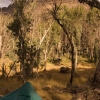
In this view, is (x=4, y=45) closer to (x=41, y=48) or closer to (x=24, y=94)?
(x=41, y=48)

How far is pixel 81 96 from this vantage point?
10758 millimetres

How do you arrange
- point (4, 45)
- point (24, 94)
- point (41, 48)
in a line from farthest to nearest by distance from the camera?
point (41, 48) → point (4, 45) → point (24, 94)

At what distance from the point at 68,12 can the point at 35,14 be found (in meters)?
42.8

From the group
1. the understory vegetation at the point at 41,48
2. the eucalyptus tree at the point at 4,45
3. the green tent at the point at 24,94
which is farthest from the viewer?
the eucalyptus tree at the point at 4,45

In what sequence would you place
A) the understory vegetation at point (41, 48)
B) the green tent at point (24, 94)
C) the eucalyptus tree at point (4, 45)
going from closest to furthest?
the green tent at point (24, 94), the understory vegetation at point (41, 48), the eucalyptus tree at point (4, 45)

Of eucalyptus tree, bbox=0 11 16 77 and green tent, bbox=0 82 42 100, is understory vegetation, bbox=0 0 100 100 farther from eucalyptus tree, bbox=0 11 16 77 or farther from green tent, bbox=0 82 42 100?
green tent, bbox=0 82 42 100

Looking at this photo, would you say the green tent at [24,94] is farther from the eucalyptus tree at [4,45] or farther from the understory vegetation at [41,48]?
the eucalyptus tree at [4,45]

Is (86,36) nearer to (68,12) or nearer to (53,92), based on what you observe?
(68,12)

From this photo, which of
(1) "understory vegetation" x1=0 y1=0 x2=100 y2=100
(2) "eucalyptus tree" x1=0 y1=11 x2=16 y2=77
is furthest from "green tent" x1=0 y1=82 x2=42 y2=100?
(2) "eucalyptus tree" x1=0 y1=11 x2=16 y2=77

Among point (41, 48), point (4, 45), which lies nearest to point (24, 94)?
point (4, 45)

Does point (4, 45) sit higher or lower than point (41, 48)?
higher

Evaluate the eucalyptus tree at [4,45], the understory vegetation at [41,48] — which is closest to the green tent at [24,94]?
the understory vegetation at [41,48]

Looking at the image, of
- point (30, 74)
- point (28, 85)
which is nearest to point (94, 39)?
point (30, 74)

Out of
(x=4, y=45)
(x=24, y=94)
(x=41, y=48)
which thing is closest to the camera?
(x=24, y=94)
